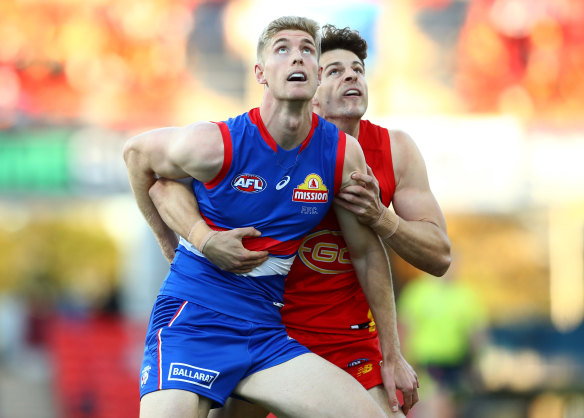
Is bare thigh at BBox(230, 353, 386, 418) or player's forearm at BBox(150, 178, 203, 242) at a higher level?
player's forearm at BBox(150, 178, 203, 242)

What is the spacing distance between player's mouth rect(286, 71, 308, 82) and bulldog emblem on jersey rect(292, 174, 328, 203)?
0.42 m


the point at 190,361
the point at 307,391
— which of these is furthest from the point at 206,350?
the point at 307,391

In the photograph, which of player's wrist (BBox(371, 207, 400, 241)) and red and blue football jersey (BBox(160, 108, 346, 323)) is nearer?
red and blue football jersey (BBox(160, 108, 346, 323))

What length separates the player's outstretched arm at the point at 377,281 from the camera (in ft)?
15.3

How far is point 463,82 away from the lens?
16.0 meters

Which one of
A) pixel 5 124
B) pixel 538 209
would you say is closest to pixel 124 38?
pixel 5 124

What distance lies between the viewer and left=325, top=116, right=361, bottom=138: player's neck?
5.02 metres

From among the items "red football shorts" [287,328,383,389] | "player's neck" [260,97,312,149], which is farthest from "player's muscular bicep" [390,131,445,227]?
"player's neck" [260,97,312,149]

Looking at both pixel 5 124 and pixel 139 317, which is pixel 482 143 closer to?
pixel 139 317

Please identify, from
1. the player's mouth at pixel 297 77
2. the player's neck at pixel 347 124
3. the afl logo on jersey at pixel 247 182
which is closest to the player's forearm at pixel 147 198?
the afl logo on jersey at pixel 247 182

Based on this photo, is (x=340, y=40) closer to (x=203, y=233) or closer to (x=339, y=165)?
(x=339, y=165)

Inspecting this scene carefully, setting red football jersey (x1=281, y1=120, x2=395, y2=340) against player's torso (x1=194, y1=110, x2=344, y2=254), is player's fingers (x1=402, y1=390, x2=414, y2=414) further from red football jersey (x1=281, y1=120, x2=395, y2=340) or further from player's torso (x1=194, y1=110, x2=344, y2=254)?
player's torso (x1=194, y1=110, x2=344, y2=254)

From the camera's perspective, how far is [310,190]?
4379 mm

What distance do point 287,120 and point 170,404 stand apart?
4.26ft
